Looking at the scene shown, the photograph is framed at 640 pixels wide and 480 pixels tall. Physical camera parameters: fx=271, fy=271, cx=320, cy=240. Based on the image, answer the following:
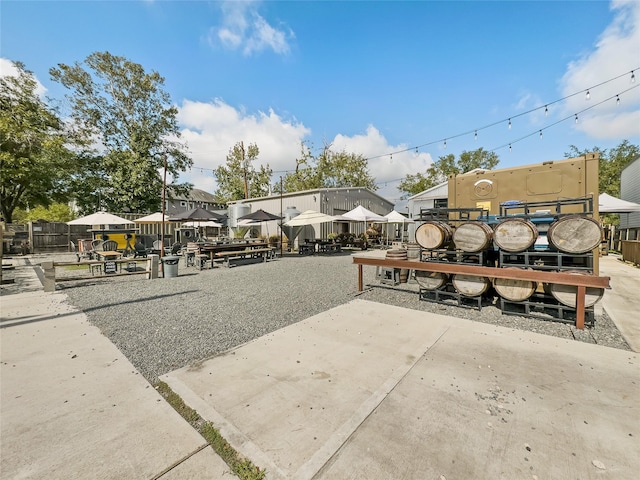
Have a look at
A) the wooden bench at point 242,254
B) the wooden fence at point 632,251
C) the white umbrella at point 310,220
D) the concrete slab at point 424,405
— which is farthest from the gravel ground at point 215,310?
the wooden fence at point 632,251

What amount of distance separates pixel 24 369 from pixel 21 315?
271 cm

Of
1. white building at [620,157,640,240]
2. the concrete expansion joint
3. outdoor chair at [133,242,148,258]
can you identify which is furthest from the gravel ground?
white building at [620,157,640,240]

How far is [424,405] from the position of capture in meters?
2.31

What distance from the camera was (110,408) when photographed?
2.28 meters

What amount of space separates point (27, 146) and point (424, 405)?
26861 mm

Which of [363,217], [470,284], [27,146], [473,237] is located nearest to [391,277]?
[470,284]

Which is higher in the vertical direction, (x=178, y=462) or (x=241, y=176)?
(x=241, y=176)

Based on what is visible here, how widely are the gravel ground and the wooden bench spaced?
2055 millimetres

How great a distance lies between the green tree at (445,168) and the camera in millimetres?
32969

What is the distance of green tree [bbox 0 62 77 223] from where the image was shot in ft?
57.0

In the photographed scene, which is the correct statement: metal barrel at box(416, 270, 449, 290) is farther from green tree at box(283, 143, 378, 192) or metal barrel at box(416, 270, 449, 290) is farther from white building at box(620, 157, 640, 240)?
green tree at box(283, 143, 378, 192)

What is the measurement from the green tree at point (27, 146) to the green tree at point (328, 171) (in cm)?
2031

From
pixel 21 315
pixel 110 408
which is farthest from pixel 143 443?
pixel 21 315

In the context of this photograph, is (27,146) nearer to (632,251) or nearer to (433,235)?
(433,235)
